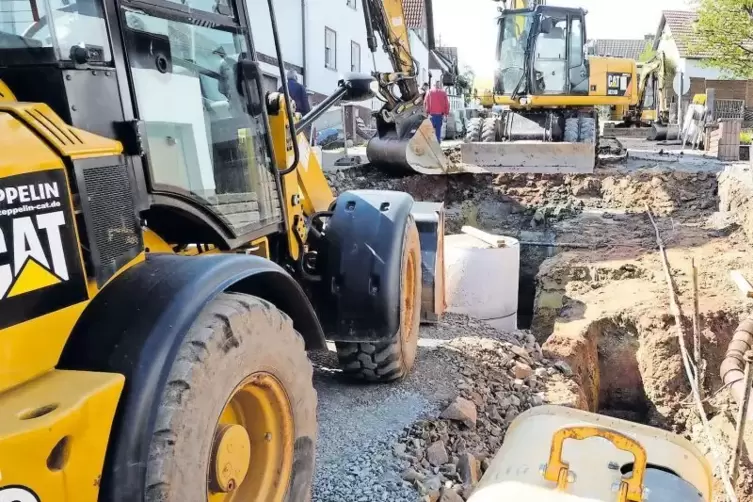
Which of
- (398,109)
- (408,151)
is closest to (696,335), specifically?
(398,109)

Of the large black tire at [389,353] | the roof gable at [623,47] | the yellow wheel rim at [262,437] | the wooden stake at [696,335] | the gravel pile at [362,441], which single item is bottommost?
the wooden stake at [696,335]

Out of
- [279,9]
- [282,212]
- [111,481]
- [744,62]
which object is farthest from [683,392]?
[744,62]

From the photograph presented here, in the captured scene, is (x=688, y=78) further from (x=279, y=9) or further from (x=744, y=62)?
(x=279, y=9)

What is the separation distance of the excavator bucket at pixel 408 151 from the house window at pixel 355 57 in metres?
12.1

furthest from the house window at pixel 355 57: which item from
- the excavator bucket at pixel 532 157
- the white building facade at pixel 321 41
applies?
the excavator bucket at pixel 532 157

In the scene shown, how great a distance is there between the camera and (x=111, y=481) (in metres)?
1.88

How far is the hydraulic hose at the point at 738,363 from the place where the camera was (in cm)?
591

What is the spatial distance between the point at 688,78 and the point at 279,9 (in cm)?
2878

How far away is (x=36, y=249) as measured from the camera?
1781 millimetres

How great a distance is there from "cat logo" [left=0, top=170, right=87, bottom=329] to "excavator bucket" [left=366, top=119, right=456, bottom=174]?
1015 centimetres

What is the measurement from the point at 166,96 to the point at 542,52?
13978mm

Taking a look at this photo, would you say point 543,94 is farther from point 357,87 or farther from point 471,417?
point 357,87

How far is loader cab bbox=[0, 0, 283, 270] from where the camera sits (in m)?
2.11

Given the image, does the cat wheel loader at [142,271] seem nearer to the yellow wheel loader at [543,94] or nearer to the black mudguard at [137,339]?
the black mudguard at [137,339]
